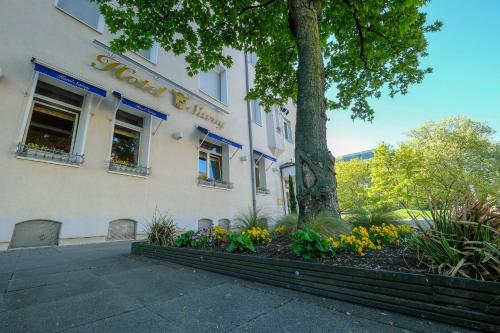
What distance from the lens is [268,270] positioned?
246 centimetres

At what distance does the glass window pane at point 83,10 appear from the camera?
6.52 meters

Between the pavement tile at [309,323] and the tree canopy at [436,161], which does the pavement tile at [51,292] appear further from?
the tree canopy at [436,161]

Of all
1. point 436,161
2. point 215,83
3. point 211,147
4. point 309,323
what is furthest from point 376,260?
point 436,161

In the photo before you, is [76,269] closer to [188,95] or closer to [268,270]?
[268,270]

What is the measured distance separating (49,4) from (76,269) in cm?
716

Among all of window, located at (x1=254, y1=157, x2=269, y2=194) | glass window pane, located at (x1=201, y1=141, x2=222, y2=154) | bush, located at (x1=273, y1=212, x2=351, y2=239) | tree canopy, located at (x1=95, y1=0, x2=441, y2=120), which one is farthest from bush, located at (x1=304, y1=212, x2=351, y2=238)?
window, located at (x1=254, y1=157, x2=269, y2=194)

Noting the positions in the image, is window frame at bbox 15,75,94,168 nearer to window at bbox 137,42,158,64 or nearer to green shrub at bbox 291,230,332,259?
window at bbox 137,42,158,64

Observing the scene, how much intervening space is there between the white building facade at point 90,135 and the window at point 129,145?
0.03 meters

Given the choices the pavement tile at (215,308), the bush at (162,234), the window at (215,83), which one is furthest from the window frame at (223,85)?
the pavement tile at (215,308)

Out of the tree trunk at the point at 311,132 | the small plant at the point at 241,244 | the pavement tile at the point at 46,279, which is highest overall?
the tree trunk at the point at 311,132

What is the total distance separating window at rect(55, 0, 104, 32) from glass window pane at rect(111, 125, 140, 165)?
10.4 feet

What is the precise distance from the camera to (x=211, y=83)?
11.3 metres

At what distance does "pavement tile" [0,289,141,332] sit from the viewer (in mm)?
1611

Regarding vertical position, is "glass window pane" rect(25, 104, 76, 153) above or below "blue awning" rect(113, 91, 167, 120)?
below
